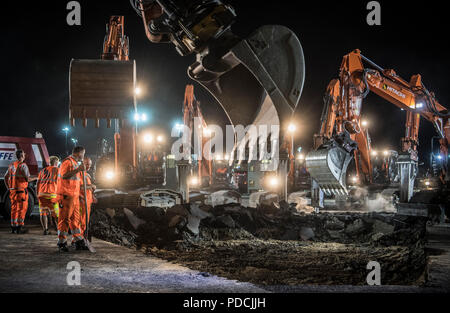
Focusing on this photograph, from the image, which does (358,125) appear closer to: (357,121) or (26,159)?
(357,121)

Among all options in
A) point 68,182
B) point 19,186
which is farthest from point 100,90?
point 19,186

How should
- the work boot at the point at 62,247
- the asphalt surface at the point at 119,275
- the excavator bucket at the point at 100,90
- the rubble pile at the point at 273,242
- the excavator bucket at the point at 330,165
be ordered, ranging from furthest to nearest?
the excavator bucket at the point at 330,165 < the excavator bucket at the point at 100,90 < the work boot at the point at 62,247 < the rubble pile at the point at 273,242 < the asphalt surface at the point at 119,275

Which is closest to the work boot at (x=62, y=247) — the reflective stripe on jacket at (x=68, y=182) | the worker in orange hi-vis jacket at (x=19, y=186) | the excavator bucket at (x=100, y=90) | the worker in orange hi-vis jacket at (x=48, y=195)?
the reflective stripe on jacket at (x=68, y=182)

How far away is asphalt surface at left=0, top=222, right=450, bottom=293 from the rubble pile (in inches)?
28.0

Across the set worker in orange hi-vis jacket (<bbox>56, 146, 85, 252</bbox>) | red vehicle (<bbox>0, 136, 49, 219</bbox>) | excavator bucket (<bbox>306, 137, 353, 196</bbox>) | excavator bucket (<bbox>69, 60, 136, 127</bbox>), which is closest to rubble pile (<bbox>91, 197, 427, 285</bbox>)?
excavator bucket (<bbox>306, 137, 353, 196</bbox>)

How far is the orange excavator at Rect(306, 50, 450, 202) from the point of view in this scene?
8.32 meters

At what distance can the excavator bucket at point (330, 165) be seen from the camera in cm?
812

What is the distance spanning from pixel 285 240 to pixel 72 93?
4930 millimetres

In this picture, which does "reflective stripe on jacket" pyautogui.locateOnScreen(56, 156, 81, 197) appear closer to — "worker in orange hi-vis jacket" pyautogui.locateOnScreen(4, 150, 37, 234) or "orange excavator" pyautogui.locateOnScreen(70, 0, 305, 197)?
"orange excavator" pyautogui.locateOnScreen(70, 0, 305, 197)

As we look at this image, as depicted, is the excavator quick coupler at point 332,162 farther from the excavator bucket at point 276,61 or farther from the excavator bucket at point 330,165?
the excavator bucket at point 276,61

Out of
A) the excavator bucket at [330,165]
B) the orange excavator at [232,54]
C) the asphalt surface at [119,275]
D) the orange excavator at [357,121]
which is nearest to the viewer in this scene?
the asphalt surface at [119,275]

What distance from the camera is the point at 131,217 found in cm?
811

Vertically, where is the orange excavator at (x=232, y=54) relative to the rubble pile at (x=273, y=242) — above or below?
above
